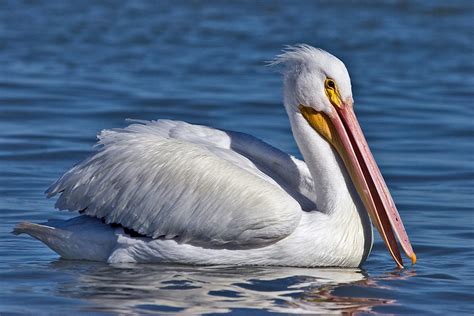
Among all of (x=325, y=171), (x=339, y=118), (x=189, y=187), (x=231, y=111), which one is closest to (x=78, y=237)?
(x=189, y=187)

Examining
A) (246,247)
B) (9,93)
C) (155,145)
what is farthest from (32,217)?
(9,93)

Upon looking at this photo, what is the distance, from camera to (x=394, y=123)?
35.6 feet

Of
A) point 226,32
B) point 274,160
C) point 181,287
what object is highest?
point 226,32

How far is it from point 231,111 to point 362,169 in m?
4.87

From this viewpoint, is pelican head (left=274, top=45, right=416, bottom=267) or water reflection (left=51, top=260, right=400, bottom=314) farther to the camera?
pelican head (left=274, top=45, right=416, bottom=267)

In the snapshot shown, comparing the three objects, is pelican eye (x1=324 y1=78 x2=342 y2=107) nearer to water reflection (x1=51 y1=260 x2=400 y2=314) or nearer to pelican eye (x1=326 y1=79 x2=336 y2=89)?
pelican eye (x1=326 y1=79 x2=336 y2=89)

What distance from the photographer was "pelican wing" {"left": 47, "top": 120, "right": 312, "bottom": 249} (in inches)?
230

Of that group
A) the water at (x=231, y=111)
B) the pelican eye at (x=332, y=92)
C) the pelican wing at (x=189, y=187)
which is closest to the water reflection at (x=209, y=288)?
the water at (x=231, y=111)

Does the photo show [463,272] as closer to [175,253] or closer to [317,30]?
[175,253]

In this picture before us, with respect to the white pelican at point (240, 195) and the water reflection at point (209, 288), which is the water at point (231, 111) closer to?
the water reflection at point (209, 288)

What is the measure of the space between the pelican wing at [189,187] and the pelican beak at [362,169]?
0.28 metres

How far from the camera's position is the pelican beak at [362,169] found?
240 inches

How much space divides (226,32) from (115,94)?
13.7 ft

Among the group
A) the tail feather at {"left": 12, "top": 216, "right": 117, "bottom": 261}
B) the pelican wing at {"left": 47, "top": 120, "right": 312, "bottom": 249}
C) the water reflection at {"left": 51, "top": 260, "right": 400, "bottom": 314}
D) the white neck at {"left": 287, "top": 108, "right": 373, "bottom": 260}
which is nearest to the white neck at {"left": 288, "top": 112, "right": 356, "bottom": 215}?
the white neck at {"left": 287, "top": 108, "right": 373, "bottom": 260}
